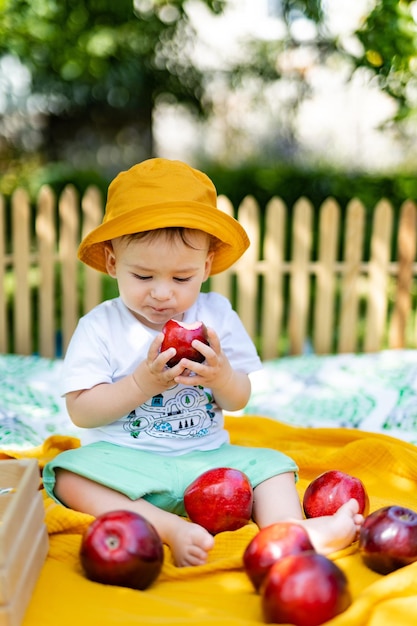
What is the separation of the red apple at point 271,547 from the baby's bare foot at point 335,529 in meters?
0.16

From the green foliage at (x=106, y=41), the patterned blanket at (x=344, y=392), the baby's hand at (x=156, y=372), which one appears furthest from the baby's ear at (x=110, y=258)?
the green foliage at (x=106, y=41)

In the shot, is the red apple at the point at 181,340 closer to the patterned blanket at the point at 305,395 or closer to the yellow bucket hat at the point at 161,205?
the yellow bucket hat at the point at 161,205

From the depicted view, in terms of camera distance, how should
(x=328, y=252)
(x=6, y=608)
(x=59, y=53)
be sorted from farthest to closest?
(x=59, y=53)
(x=328, y=252)
(x=6, y=608)

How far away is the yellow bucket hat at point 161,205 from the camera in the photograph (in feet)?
8.18

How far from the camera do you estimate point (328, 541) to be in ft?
7.12

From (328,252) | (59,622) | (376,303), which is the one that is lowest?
(59,622)

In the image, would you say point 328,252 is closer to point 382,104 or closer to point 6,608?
point 6,608

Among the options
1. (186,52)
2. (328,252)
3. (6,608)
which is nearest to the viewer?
(6,608)

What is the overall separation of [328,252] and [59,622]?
4020 mm

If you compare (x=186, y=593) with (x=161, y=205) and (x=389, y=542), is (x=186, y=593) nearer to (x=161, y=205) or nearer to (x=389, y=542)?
(x=389, y=542)

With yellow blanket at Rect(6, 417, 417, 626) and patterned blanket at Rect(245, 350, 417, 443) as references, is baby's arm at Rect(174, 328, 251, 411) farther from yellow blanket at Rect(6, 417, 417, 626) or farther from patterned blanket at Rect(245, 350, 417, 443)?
patterned blanket at Rect(245, 350, 417, 443)

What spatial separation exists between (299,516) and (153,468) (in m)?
0.53

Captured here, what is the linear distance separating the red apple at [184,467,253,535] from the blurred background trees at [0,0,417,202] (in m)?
3.04

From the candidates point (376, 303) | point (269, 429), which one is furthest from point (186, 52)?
point (269, 429)
